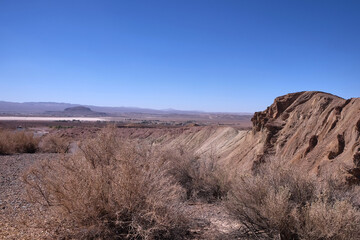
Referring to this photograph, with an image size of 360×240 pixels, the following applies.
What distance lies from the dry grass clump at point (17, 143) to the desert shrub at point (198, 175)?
18513 millimetres

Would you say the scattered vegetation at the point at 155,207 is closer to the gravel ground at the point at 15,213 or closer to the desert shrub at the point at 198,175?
the gravel ground at the point at 15,213

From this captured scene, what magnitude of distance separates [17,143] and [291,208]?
26.7 metres

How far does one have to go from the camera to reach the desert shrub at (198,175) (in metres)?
10.2

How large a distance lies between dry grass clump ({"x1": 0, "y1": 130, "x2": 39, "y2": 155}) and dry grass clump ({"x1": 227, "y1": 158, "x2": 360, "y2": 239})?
78.0 ft

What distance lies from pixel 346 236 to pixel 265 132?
11962mm

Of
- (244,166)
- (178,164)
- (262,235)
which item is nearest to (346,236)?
(262,235)

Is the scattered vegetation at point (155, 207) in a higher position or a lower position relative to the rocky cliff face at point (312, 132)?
lower

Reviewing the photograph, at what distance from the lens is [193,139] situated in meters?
32.3

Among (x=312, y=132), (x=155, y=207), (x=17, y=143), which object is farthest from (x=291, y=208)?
(x=17, y=143)

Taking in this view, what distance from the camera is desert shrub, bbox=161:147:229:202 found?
401 inches

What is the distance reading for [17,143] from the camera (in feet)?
87.1

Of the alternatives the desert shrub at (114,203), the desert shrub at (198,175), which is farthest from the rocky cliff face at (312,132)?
the desert shrub at (114,203)

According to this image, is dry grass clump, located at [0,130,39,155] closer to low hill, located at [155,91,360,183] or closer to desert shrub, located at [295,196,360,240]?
low hill, located at [155,91,360,183]

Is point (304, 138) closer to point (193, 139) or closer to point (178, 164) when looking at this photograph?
point (178, 164)
